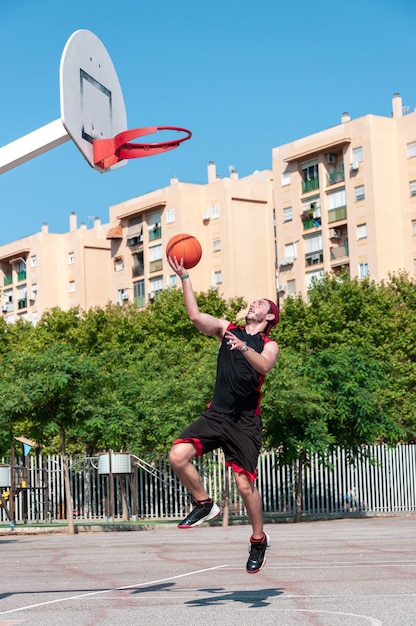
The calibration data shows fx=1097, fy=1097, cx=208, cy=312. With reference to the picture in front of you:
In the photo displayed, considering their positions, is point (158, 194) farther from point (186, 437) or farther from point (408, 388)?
point (186, 437)

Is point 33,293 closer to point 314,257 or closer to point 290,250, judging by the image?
point 290,250

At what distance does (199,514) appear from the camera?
8.93 metres

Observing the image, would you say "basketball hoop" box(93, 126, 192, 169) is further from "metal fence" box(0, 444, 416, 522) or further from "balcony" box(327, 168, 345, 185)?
"balcony" box(327, 168, 345, 185)

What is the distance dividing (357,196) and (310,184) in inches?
182

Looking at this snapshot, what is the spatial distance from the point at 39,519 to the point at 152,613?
26.5 m

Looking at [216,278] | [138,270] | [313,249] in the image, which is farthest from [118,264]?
[313,249]

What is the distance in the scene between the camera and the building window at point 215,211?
77312 millimetres

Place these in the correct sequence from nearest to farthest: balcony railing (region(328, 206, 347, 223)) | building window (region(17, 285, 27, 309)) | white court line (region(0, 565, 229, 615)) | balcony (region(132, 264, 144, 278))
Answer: white court line (region(0, 565, 229, 615)) → balcony railing (region(328, 206, 347, 223)) → balcony (region(132, 264, 144, 278)) → building window (region(17, 285, 27, 309))

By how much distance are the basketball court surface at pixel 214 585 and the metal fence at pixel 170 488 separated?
13.9 metres

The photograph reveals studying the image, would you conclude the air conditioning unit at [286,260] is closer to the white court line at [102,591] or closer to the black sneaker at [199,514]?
the white court line at [102,591]

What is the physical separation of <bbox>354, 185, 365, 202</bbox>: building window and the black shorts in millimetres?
58792

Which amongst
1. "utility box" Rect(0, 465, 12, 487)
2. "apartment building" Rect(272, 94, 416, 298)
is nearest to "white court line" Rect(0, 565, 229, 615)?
"utility box" Rect(0, 465, 12, 487)

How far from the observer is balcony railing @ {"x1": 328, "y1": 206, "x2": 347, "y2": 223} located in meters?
68.1

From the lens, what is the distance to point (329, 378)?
33.0 meters
